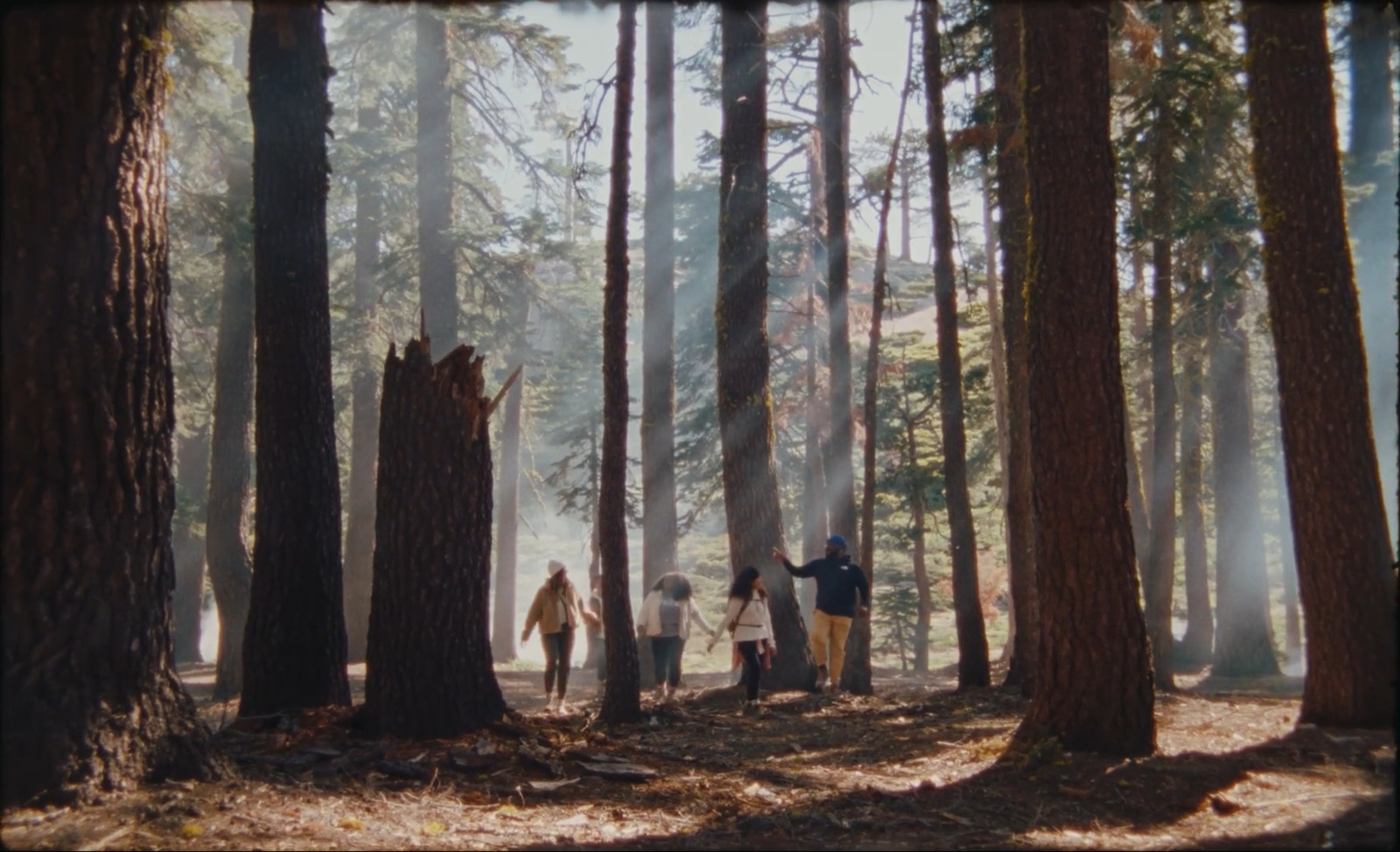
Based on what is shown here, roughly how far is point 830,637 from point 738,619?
2233 mm

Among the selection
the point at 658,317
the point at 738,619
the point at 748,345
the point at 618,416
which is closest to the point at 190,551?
the point at 658,317

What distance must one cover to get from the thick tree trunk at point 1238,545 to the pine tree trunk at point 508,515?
16.9m

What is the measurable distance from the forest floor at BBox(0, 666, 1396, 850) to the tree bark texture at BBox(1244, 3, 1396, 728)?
23.1 inches

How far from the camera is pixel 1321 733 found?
883cm

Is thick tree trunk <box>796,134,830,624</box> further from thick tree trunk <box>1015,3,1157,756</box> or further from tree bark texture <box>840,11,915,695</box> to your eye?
thick tree trunk <box>1015,3,1157,756</box>

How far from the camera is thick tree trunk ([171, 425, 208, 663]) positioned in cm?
2703

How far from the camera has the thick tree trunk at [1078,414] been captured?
824 cm

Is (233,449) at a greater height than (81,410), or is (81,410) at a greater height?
(233,449)

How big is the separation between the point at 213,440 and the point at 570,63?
467 inches

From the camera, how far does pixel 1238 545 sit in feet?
72.6

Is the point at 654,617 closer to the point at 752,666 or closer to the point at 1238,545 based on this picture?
the point at 752,666

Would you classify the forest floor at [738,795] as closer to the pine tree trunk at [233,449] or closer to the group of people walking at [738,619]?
the group of people walking at [738,619]

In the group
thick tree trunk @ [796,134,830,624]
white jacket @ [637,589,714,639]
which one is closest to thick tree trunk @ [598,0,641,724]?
white jacket @ [637,589,714,639]

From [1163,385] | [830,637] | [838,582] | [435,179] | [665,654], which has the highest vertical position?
[435,179]
